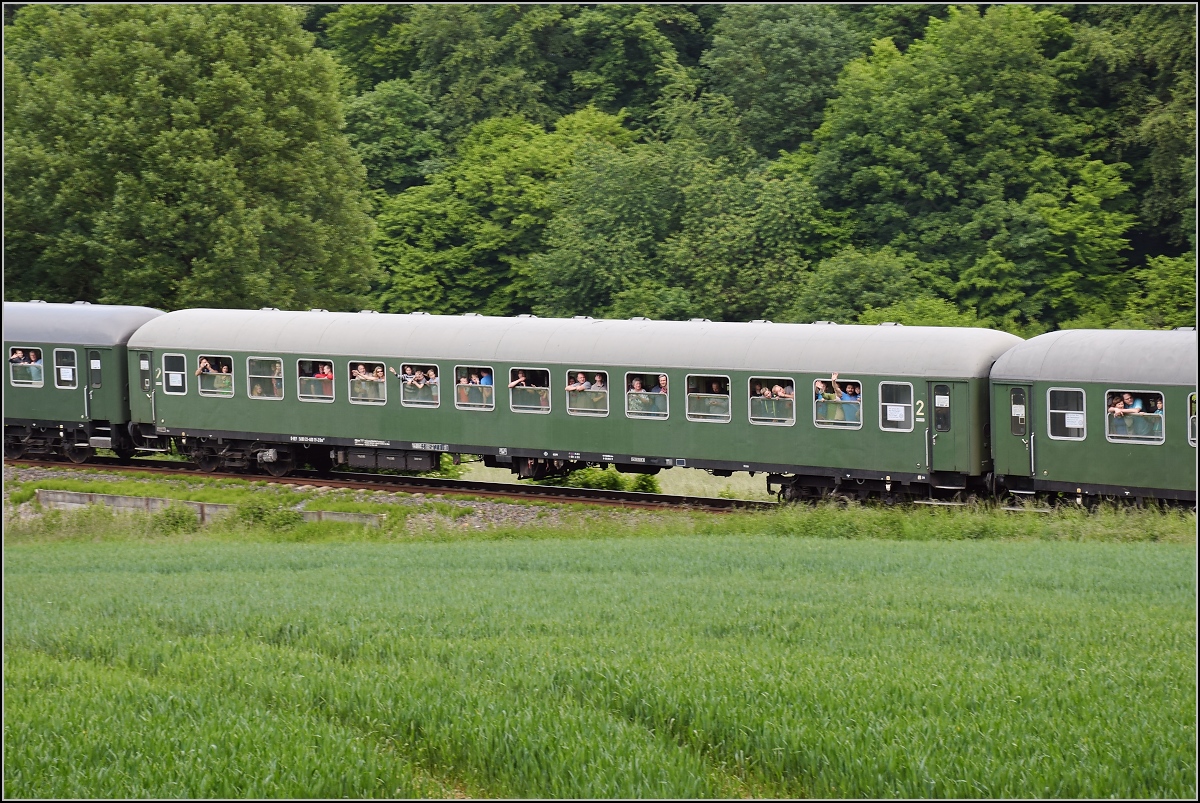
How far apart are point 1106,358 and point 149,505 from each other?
17.8 metres

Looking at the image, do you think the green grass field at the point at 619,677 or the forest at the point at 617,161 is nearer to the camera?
the green grass field at the point at 619,677

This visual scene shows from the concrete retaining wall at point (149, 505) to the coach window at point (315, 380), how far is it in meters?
2.92

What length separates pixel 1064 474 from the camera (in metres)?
23.0

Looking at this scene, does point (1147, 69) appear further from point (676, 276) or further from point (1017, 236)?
point (676, 276)

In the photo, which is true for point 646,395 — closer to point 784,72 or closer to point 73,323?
point 73,323

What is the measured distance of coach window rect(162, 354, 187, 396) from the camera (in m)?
30.8

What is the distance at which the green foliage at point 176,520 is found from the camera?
26.7 metres

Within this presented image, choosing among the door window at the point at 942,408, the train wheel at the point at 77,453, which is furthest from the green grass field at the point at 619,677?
the train wheel at the point at 77,453

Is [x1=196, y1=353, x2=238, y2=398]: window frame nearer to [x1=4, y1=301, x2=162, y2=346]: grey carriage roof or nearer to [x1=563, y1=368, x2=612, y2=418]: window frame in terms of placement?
[x1=4, y1=301, x2=162, y2=346]: grey carriage roof

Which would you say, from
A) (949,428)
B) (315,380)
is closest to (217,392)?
(315,380)

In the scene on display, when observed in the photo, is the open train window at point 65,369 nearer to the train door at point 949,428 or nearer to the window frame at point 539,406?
the window frame at point 539,406

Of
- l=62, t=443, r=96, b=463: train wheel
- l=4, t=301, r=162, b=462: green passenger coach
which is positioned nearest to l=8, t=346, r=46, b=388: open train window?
l=4, t=301, r=162, b=462: green passenger coach

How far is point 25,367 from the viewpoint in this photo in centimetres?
3309

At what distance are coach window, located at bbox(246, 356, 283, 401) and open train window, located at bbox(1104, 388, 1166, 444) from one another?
15.9 m
